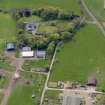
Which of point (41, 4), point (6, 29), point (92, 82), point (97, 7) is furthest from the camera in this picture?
point (41, 4)

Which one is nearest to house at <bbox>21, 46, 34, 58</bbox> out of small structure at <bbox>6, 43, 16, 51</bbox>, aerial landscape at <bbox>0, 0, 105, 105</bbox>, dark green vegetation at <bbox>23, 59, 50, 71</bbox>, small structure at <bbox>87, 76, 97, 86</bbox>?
aerial landscape at <bbox>0, 0, 105, 105</bbox>

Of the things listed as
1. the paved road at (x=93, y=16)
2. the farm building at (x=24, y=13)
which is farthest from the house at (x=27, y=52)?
the paved road at (x=93, y=16)

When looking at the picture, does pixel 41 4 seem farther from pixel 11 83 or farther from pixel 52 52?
pixel 11 83

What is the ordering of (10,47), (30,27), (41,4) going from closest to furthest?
(10,47)
(30,27)
(41,4)

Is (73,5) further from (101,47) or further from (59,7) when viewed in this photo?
(101,47)

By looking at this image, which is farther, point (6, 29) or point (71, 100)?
point (6, 29)

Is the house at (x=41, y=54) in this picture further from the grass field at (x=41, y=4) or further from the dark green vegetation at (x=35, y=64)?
the grass field at (x=41, y=4)

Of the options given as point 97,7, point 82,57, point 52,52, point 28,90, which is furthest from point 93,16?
point 28,90

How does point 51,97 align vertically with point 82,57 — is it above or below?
below

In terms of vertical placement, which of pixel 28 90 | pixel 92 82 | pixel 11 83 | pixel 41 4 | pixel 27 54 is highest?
pixel 41 4
